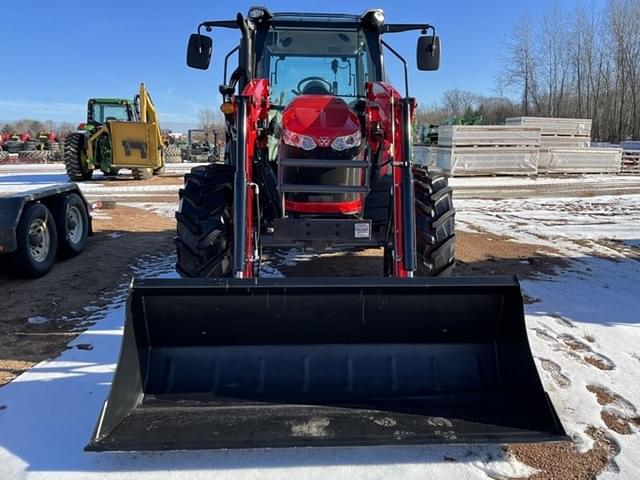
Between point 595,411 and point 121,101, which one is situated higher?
point 121,101

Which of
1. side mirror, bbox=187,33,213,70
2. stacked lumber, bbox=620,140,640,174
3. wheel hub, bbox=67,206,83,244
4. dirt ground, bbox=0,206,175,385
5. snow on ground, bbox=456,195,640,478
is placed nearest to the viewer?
snow on ground, bbox=456,195,640,478

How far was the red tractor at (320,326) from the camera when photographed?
2537mm

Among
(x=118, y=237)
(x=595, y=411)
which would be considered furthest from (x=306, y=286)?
(x=118, y=237)

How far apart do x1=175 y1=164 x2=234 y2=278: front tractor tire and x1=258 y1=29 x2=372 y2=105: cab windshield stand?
4.87ft

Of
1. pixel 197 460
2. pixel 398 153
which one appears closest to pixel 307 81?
pixel 398 153

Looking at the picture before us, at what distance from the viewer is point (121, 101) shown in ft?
60.5

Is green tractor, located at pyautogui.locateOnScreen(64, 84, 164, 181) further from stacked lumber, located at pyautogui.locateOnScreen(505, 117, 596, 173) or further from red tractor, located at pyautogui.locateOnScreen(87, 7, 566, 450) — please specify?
stacked lumber, located at pyautogui.locateOnScreen(505, 117, 596, 173)

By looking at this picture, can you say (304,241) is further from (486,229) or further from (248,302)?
(486,229)

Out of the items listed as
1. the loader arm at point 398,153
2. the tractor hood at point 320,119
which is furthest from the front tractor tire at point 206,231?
the loader arm at point 398,153

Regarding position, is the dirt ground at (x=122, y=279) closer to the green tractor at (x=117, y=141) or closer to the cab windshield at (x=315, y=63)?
the cab windshield at (x=315, y=63)

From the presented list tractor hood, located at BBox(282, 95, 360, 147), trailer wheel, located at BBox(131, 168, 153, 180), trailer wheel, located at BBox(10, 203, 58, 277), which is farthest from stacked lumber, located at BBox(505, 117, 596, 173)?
trailer wheel, located at BBox(10, 203, 58, 277)

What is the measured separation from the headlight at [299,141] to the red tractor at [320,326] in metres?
0.01

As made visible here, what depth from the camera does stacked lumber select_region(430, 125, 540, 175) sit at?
65.0 feet

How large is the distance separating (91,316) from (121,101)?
52.1 ft
